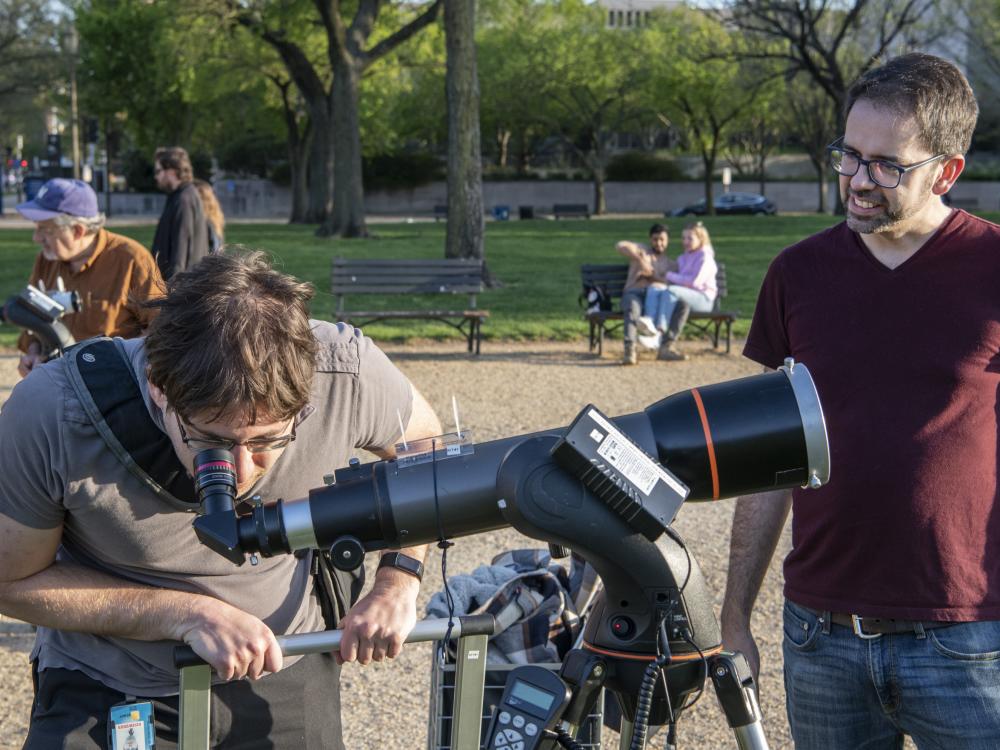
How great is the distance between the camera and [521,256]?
2502 centimetres

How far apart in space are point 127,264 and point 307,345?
3678 millimetres

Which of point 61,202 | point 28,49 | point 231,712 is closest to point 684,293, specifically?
point 61,202

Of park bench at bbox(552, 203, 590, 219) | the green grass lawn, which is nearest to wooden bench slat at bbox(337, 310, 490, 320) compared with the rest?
the green grass lawn

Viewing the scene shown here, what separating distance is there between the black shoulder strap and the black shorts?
17.8 inches

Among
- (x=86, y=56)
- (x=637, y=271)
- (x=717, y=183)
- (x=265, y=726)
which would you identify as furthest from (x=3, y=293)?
(x=717, y=183)

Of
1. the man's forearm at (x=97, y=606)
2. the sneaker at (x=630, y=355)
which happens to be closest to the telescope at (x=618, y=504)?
the man's forearm at (x=97, y=606)

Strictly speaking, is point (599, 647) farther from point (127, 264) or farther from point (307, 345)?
point (127, 264)

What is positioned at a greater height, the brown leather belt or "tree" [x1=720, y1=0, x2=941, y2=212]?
"tree" [x1=720, y1=0, x2=941, y2=212]

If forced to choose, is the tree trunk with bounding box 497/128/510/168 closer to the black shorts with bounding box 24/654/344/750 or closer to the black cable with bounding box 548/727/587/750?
the black shorts with bounding box 24/654/344/750

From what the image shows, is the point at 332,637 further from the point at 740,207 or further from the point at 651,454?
the point at 740,207

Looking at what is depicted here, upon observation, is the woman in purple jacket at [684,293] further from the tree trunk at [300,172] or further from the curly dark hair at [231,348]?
the tree trunk at [300,172]

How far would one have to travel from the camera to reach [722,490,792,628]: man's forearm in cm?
275

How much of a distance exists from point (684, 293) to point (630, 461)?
33.8ft

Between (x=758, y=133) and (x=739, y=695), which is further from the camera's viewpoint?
(x=758, y=133)
